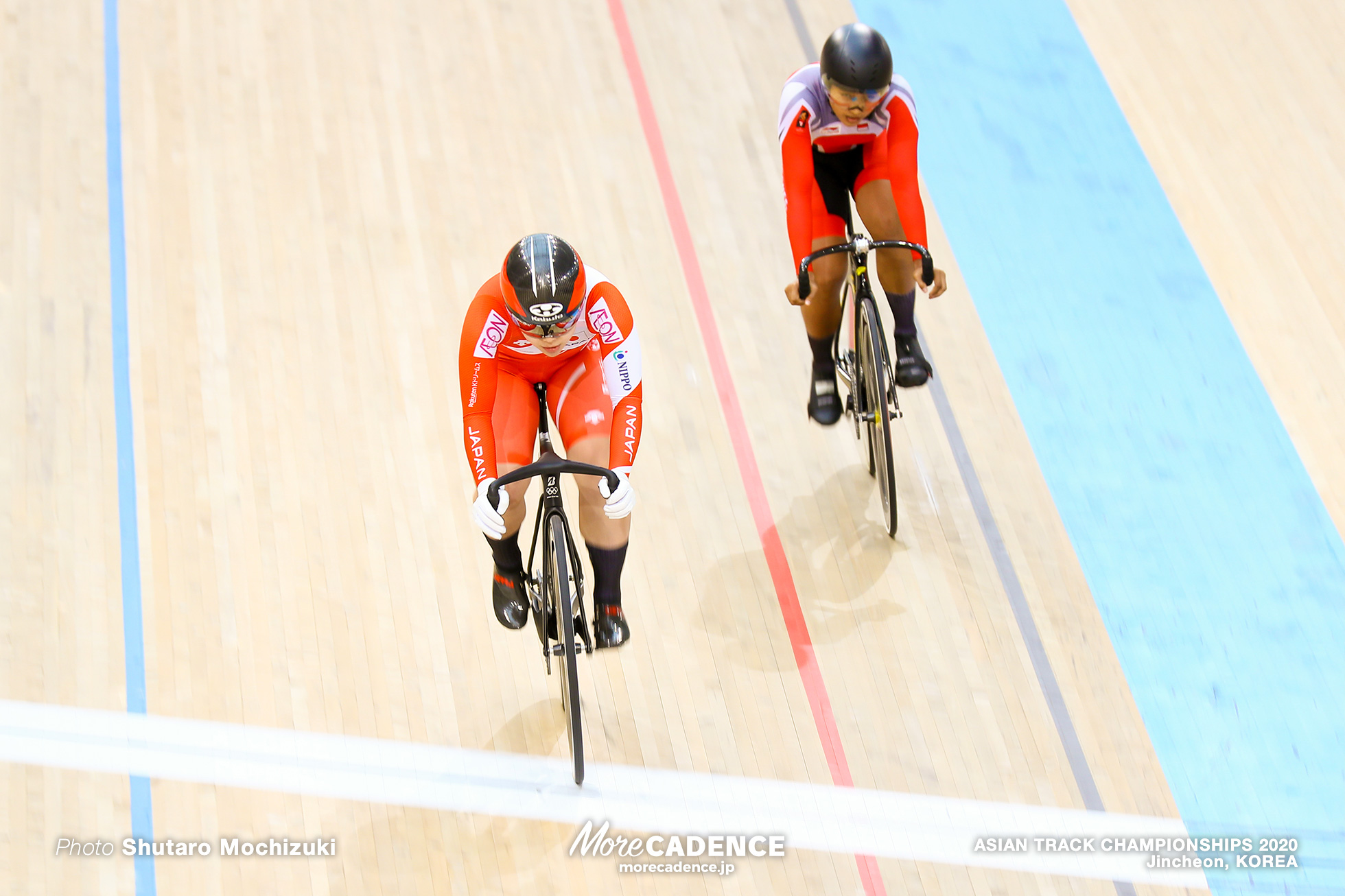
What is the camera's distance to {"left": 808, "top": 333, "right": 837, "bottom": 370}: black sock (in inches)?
160

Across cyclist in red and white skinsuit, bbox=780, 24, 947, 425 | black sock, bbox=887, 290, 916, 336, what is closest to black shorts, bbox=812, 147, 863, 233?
cyclist in red and white skinsuit, bbox=780, 24, 947, 425

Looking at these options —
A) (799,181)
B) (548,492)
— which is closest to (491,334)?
(548,492)

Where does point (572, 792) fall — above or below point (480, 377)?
below

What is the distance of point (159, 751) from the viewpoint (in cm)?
360

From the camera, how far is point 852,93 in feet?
11.0

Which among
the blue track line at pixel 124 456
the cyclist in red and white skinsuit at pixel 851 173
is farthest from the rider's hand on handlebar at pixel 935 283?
the blue track line at pixel 124 456

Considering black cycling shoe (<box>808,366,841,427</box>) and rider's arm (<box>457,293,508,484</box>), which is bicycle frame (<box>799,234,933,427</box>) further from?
rider's arm (<box>457,293,508,484</box>)

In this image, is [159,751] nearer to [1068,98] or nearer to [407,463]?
[407,463]

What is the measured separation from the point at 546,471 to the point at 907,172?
1.60 metres

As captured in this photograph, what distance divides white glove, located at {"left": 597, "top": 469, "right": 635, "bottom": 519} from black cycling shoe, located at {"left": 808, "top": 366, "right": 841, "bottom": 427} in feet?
4.19

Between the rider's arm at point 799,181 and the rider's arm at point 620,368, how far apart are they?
83 centimetres

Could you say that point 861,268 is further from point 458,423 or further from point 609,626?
point 458,423

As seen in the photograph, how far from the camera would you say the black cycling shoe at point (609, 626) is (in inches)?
132

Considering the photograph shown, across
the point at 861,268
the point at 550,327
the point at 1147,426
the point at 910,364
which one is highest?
the point at 861,268
